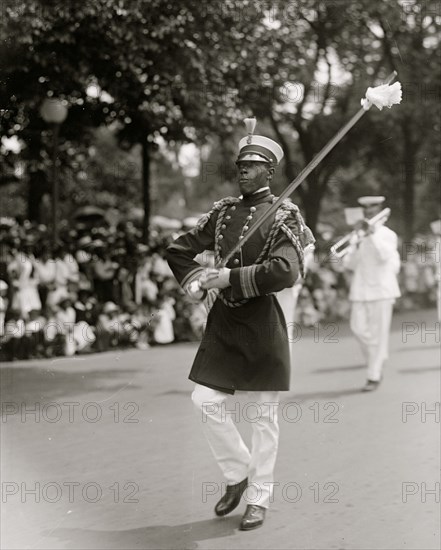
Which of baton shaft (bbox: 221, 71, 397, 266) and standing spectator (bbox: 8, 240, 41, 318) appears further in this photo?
standing spectator (bbox: 8, 240, 41, 318)

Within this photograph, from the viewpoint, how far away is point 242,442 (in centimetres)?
532

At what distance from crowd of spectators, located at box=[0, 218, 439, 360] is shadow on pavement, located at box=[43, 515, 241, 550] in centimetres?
640

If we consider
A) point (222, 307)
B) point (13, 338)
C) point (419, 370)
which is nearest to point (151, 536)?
point (222, 307)

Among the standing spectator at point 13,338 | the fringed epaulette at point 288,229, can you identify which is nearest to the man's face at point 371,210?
the standing spectator at point 13,338

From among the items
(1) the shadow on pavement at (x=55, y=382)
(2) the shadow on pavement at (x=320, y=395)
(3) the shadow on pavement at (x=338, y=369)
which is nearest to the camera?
(1) the shadow on pavement at (x=55, y=382)

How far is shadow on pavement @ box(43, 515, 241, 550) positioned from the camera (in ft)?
15.9

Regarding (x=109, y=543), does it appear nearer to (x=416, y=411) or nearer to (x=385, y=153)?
(x=416, y=411)

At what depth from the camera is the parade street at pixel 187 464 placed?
16.5ft

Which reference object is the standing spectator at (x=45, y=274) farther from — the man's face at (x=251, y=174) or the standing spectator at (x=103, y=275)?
the man's face at (x=251, y=174)

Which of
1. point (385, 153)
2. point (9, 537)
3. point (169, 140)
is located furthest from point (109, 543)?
point (385, 153)

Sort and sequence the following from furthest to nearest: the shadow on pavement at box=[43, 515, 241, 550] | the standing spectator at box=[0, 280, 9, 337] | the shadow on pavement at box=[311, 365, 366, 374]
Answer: the standing spectator at box=[0, 280, 9, 337], the shadow on pavement at box=[311, 365, 366, 374], the shadow on pavement at box=[43, 515, 241, 550]

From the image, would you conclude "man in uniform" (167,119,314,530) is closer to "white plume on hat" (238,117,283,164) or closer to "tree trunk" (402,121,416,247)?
"white plume on hat" (238,117,283,164)

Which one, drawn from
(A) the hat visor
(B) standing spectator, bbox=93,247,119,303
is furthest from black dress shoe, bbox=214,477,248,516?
(B) standing spectator, bbox=93,247,119,303

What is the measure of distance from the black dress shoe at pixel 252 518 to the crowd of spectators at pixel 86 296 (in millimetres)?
6390
